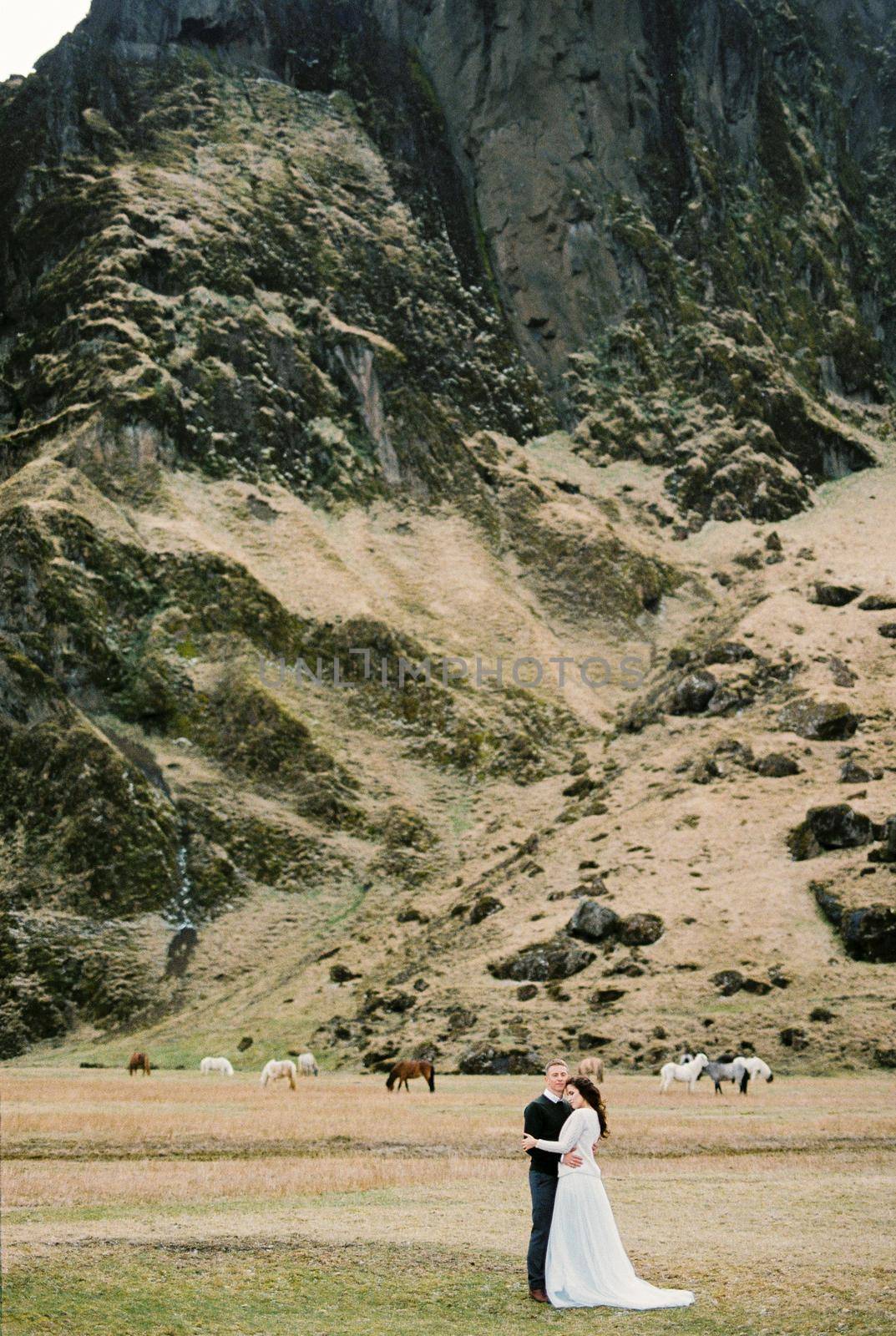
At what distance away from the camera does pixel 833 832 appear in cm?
7256

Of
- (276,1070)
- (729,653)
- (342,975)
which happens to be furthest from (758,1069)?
(729,653)

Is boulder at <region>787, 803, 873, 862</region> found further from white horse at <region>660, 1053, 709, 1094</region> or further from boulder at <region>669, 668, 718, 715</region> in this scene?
white horse at <region>660, 1053, 709, 1094</region>

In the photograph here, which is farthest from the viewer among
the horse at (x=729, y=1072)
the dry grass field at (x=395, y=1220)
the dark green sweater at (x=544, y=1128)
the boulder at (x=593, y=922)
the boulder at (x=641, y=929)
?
the boulder at (x=593, y=922)

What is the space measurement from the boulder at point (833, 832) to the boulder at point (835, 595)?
33105 mm

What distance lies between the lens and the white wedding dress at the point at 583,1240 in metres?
14.3

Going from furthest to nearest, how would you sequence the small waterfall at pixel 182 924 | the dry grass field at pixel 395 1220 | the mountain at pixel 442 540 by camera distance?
the small waterfall at pixel 182 924, the mountain at pixel 442 540, the dry grass field at pixel 395 1220

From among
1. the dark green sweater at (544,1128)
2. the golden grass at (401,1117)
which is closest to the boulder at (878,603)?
the golden grass at (401,1117)

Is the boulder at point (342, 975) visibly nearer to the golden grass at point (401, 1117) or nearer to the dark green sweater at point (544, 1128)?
the golden grass at point (401, 1117)

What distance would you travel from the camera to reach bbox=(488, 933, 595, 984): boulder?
225 ft

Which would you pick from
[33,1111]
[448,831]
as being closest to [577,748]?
[448,831]

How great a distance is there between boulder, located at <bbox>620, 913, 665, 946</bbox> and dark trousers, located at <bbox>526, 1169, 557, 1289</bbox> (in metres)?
55.1

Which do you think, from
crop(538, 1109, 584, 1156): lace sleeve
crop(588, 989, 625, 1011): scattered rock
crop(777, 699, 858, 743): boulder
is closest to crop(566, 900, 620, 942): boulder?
crop(588, 989, 625, 1011): scattered rock

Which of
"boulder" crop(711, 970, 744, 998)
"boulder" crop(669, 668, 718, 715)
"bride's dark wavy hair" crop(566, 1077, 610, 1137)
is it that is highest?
"boulder" crop(669, 668, 718, 715)

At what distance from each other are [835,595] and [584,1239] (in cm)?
9418
